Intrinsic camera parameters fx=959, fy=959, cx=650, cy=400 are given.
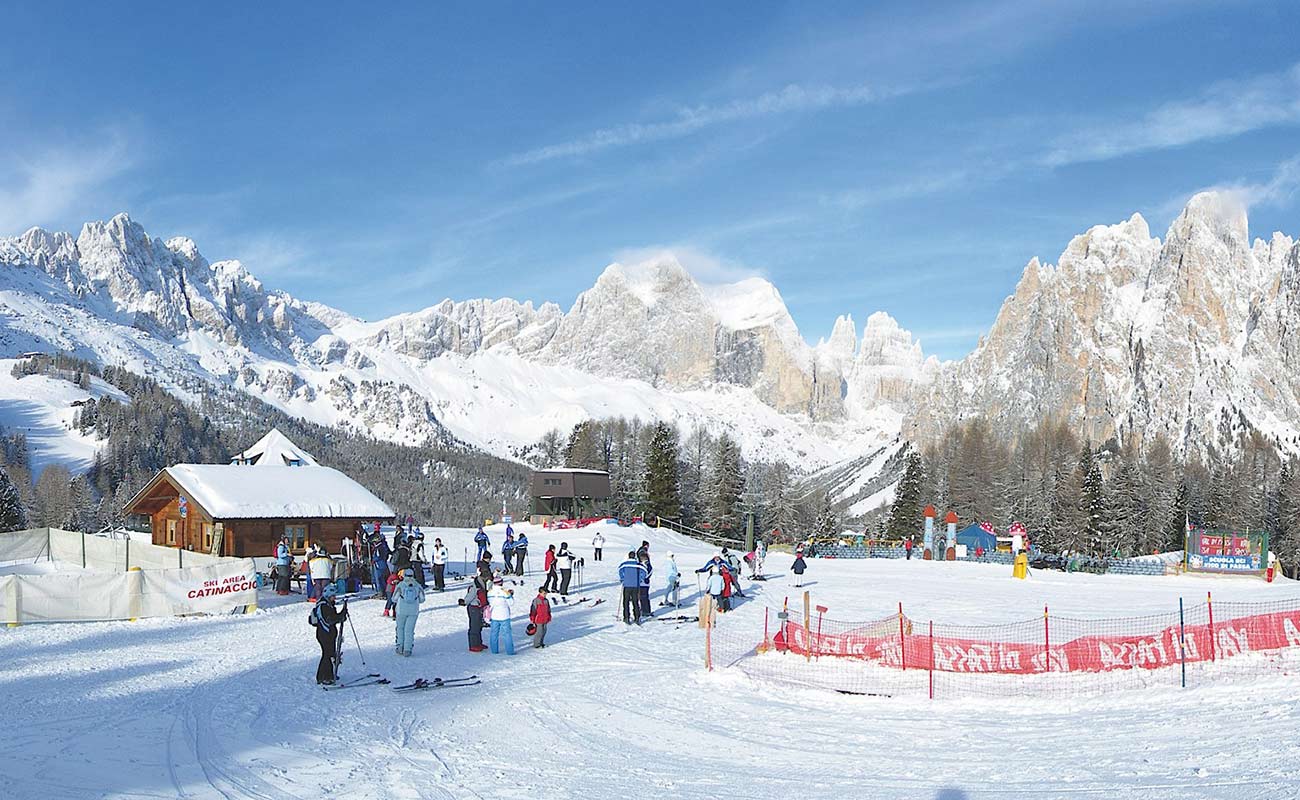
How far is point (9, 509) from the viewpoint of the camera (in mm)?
67875

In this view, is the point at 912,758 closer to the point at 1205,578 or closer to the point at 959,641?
the point at 959,641

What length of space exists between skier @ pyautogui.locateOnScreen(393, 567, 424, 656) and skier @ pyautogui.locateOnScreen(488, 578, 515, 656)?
1.38 m

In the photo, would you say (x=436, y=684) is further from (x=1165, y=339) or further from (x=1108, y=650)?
(x=1165, y=339)

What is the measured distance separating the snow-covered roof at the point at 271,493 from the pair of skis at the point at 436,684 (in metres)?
22.8

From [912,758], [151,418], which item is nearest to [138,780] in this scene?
[912,758]

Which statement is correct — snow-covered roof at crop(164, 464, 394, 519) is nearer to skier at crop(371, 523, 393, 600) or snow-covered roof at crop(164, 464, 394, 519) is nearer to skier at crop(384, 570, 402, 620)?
skier at crop(371, 523, 393, 600)

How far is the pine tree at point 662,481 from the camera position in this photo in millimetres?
68500

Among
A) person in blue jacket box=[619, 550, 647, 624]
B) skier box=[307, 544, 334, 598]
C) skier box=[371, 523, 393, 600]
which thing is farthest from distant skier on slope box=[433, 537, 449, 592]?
person in blue jacket box=[619, 550, 647, 624]

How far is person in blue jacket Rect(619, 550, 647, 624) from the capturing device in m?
22.2

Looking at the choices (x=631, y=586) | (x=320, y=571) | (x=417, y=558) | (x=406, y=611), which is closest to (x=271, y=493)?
(x=417, y=558)

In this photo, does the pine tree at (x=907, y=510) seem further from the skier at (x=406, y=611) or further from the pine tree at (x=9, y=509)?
the pine tree at (x=9, y=509)

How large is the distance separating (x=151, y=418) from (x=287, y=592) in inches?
7095

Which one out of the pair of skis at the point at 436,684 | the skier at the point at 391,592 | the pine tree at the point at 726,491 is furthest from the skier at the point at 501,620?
the pine tree at the point at 726,491

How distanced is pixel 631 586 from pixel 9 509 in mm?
64104
